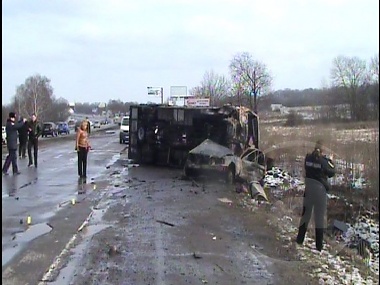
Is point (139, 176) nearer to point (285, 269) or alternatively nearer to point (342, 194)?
point (342, 194)

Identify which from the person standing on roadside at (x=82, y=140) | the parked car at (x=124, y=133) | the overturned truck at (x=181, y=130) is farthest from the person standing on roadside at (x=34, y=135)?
the parked car at (x=124, y=133)

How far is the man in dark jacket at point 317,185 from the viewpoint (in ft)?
28.7

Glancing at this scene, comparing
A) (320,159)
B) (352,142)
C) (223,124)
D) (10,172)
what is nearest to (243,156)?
(223,124)

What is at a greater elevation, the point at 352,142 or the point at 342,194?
the point at 352,142

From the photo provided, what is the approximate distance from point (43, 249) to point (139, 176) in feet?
33.7

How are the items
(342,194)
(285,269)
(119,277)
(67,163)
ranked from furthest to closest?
(67,163)
(342,194)
(285,269)
(119,277)

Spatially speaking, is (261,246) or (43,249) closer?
(43,249)

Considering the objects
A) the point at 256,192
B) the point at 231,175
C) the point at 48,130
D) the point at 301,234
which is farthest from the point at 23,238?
the point at 48,130

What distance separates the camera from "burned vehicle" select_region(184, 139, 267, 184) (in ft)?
54.1

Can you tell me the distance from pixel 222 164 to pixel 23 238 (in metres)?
8.83

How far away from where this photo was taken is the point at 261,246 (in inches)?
336

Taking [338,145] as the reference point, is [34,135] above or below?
above

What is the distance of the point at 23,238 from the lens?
8.43 m

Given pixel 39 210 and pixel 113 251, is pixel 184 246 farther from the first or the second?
pixel 39 210
